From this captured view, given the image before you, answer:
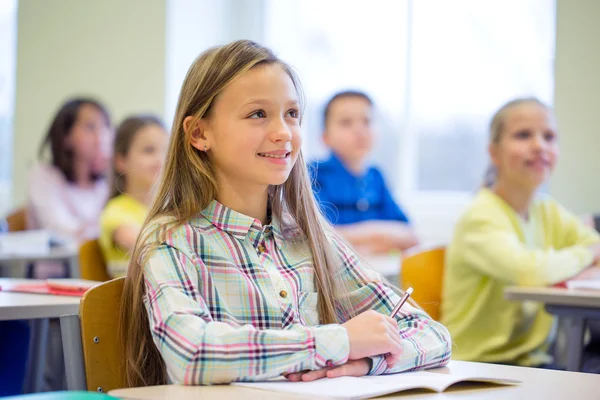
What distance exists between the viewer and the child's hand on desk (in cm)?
124

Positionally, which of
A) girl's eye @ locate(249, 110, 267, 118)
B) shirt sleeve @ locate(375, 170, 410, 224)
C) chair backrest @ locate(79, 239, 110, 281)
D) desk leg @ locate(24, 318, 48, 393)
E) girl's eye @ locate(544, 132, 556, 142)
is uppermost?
girl's eye @ locate(544, 132, 556, 142)

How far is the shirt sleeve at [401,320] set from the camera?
137cm

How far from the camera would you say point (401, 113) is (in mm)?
4613

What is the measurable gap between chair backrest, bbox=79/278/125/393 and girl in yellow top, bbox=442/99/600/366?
1.43 meters

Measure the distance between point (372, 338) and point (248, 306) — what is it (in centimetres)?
24

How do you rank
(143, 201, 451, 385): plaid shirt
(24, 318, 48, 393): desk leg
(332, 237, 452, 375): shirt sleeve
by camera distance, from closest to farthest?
(143, 201, 451, 385): plaid shirt, (332, 237, 452, 375): shirt sleeve, (24, 318, 48, 393): desk leg

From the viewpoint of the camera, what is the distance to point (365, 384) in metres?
1.18

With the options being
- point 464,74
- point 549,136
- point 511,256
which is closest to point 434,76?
point 464,74

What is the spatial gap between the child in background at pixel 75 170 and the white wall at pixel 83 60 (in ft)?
1.75

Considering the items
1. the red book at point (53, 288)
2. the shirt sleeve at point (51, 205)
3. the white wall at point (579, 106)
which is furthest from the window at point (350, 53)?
the red book at point (53, 288)

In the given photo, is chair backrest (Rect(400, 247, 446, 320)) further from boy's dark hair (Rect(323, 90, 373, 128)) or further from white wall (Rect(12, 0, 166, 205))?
white wall (Rect(12, 0, 166, 205))

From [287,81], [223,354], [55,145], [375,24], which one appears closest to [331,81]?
[375,24]

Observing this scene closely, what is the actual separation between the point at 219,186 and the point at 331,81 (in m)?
3.47

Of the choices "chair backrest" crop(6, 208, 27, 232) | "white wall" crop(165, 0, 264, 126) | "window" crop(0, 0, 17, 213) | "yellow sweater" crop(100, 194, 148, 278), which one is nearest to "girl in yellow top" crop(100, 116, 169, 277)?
"yellow sweater" crop(100, 194, 148, 278)
